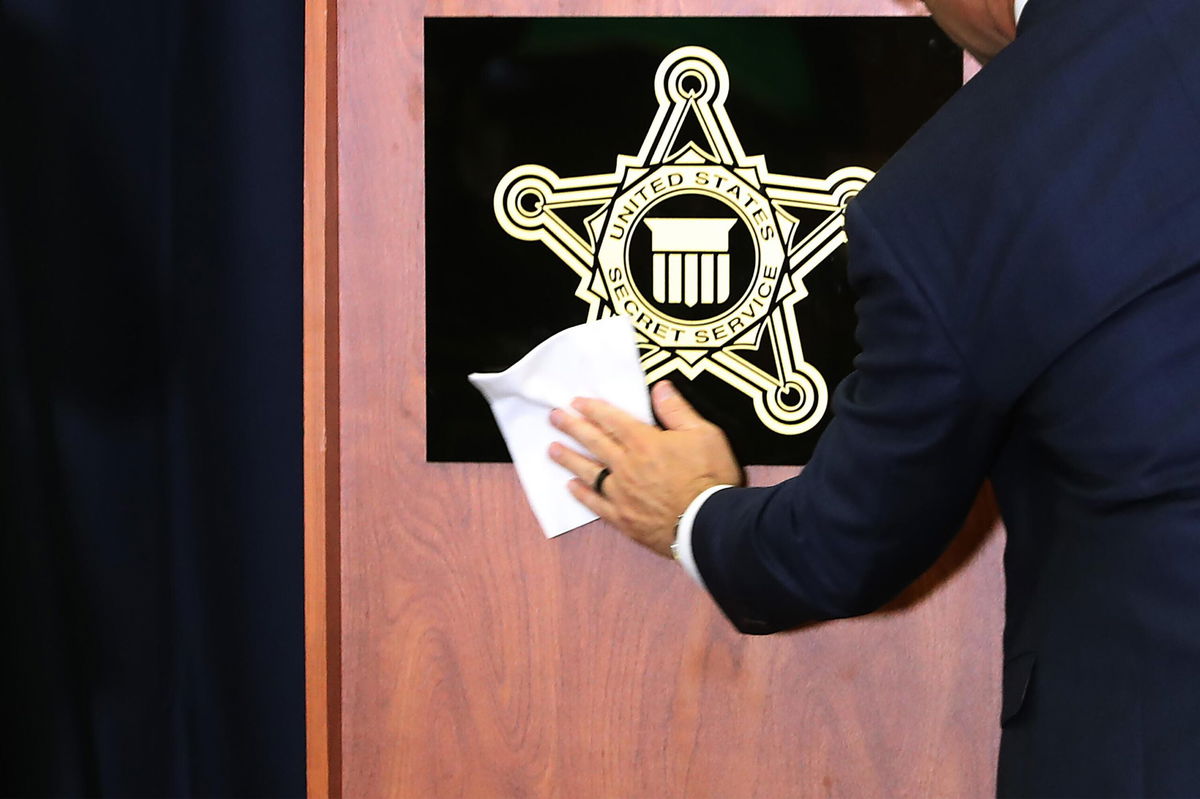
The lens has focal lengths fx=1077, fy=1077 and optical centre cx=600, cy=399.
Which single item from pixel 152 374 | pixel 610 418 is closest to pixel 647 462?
pixel 610 418

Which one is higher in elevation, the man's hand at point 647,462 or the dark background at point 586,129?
the dark background at point 586,129

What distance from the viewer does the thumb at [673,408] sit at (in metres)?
0.94

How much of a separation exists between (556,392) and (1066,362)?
449mm

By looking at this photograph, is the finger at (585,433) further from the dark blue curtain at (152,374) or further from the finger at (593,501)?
the dark blue curtain at (152,374)

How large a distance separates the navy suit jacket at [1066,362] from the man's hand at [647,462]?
7.4 inches

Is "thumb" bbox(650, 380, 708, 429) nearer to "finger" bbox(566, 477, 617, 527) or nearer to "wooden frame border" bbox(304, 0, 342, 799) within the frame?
"finger" bbox(566, 477, 617, 527)

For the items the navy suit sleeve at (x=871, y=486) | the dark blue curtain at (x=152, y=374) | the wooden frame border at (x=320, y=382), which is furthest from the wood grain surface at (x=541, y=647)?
the dark blue curtain at (x=152, y=374)

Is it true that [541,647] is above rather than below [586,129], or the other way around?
below

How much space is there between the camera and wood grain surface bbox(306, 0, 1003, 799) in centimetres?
95

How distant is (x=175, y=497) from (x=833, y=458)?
0.91 meters

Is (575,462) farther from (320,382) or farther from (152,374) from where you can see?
(152,374)

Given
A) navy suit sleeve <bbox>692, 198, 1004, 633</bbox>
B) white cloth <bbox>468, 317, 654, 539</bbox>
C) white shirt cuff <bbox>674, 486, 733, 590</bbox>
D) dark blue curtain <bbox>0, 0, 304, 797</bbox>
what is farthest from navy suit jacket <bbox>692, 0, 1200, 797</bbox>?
dark blue curtain <bbox>0, 0, 304, 797</bbox>

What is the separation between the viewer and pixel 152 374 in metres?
1.35

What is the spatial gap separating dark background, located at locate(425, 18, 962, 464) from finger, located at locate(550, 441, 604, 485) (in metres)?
0.05
